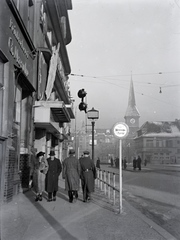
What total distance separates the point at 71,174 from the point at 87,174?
49cm

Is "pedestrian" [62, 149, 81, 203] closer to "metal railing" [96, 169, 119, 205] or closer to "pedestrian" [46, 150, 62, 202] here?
"pedestrian" [46, 150, 62, 202]

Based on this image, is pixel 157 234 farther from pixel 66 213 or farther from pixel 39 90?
pixel 39 90

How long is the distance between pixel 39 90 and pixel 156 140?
77484mm

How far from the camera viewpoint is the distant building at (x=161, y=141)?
275ft

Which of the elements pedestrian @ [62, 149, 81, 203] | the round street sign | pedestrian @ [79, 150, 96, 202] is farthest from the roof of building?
the round street sign

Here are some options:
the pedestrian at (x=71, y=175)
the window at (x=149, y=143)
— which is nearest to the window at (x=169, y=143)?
the window at (x=149, y=143)

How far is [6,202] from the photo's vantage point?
827cm

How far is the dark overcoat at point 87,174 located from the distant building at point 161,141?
73.1 meters

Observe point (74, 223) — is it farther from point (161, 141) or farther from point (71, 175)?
point (161, 141)

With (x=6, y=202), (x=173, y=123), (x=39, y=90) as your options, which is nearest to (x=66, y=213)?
(x=6, y=202)

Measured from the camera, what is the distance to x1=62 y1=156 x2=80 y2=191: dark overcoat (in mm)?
9500

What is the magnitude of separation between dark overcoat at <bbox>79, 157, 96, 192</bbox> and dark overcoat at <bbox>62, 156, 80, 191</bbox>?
179 millimetres

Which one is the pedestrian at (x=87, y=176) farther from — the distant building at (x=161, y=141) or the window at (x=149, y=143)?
the window at (x=149, y=143)

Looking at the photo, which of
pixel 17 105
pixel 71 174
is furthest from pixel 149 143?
pixel 71 174
